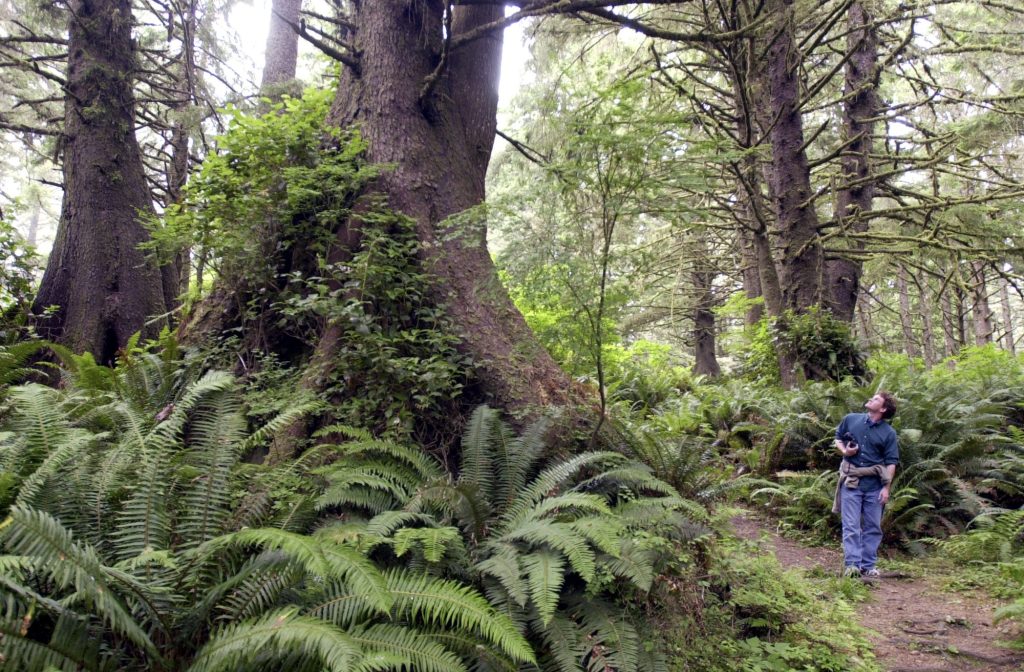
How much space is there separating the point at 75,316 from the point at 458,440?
17.1ft

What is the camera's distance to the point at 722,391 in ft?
31.7

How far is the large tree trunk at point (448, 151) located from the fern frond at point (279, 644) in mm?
2406

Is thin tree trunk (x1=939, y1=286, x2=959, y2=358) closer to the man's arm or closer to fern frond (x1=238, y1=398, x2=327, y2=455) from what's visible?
the man's arm

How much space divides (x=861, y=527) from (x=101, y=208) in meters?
9.00

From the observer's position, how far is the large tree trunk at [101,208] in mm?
6738

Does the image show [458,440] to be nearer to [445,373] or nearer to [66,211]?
[445,373]

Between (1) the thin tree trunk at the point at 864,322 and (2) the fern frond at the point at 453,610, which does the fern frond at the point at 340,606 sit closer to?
(2) the fern frond at the point at 453,610

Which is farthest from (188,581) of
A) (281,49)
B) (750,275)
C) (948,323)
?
(948,323)

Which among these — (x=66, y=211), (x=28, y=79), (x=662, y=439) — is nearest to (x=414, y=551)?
(x=662, y=439)

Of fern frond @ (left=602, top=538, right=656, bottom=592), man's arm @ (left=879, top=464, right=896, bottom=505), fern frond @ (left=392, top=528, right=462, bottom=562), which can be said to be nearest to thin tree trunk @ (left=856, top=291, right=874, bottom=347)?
man's arm @ (left=879, top=464, right=896, bottom=505)

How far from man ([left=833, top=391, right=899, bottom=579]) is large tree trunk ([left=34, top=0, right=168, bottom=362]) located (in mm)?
7603

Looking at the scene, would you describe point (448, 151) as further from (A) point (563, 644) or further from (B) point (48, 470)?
(A) point (563, 644)

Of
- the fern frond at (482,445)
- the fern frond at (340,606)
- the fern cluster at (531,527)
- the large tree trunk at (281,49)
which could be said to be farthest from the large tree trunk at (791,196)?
the fern frond at (340,606)

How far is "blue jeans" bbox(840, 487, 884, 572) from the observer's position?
205 inches
